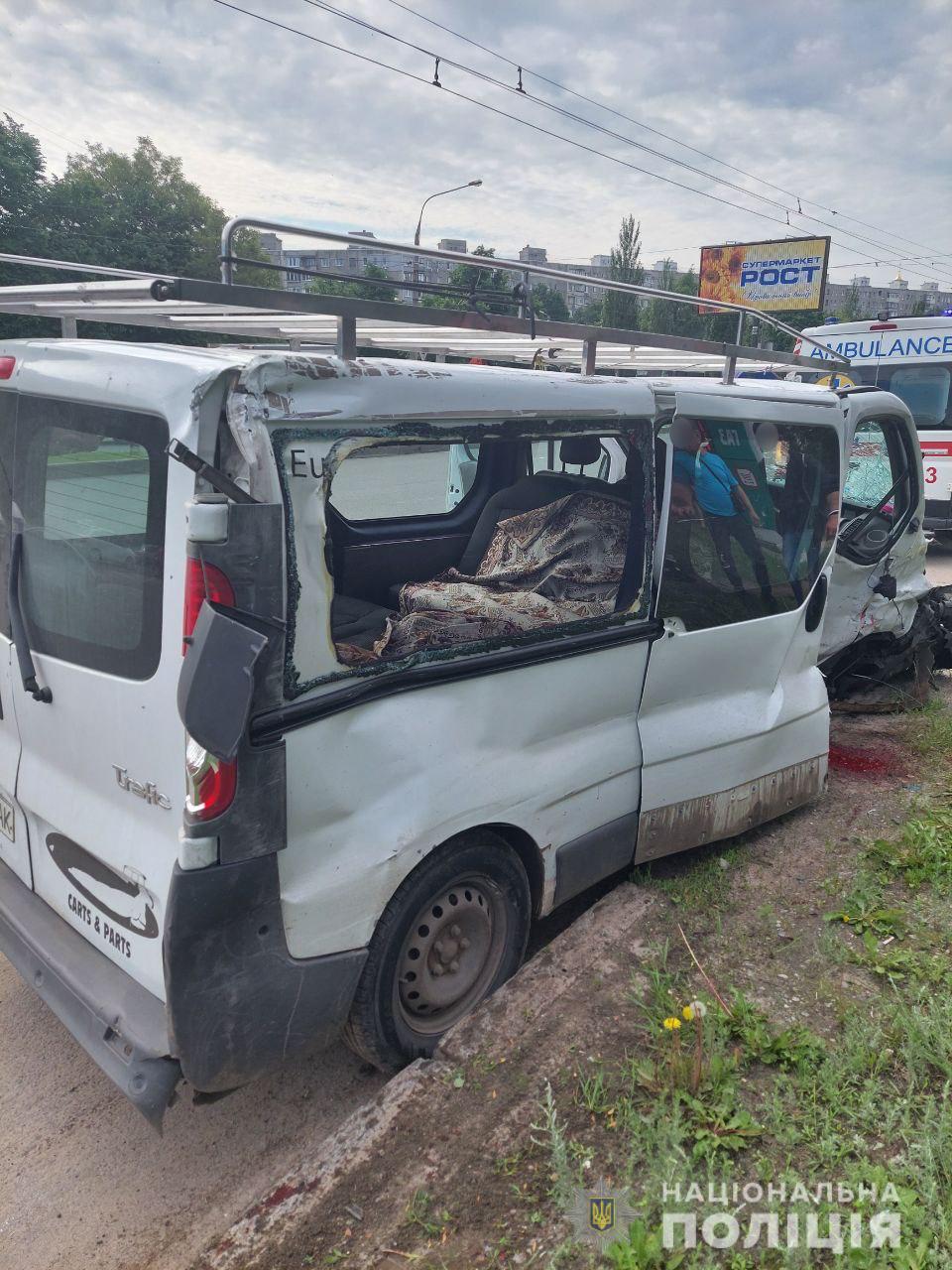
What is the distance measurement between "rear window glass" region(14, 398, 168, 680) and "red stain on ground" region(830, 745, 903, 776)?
154 inches

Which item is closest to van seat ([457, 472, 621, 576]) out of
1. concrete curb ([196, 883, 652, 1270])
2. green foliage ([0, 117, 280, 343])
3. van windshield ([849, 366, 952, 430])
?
concrete curb ([196, 883, 652, 1270])

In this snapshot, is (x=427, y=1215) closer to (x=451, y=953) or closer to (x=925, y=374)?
(x=451, y=953)

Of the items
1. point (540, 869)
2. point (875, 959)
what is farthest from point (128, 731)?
point (875, 959)

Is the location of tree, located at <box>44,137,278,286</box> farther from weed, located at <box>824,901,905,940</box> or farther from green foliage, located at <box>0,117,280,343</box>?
weed, located at <box>824,901,905,940</box>

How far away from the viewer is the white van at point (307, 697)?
6.97ft

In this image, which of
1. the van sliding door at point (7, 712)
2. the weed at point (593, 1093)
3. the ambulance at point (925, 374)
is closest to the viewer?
the weed at point (593, 1093)

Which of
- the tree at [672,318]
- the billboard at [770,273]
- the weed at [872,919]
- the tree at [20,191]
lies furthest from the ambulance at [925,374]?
the billboard at [770,273]

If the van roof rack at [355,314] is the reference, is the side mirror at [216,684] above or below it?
below

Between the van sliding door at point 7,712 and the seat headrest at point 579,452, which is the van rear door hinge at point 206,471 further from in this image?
the seat headrest at point 579,452

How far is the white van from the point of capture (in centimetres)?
212

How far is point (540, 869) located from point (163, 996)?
1.28 metres

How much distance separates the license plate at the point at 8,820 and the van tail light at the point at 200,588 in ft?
3.93

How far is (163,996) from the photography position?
2.22m

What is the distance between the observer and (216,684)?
199cm
